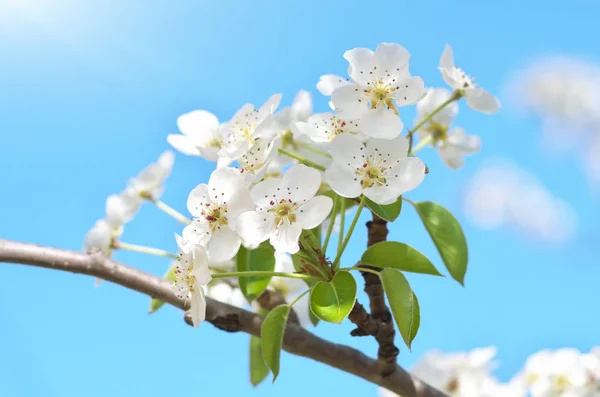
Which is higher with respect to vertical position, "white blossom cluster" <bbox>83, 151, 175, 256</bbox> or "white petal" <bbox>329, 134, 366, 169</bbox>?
"white blossom cluster" <bbox>83, 151, 175, 256</bbox>

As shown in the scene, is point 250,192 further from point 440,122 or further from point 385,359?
point 440,122

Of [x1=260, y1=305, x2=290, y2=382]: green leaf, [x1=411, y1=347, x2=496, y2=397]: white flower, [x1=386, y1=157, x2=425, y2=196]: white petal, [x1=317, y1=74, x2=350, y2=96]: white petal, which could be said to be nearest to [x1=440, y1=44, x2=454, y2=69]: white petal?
[x1=317, y1=74, x2=350, y2=96]: white petal

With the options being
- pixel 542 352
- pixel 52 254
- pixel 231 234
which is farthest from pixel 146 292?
pixel 542 352

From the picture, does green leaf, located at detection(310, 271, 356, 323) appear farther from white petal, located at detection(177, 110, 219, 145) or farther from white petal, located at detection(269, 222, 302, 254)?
white petal, located at detection(177, 110, 219, 145)

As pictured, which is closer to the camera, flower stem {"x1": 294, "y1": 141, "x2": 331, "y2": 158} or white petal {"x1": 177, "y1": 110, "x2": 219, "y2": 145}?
flower stem {"x1": 294, "y1": 141, "x2": 331, "y2": 158}

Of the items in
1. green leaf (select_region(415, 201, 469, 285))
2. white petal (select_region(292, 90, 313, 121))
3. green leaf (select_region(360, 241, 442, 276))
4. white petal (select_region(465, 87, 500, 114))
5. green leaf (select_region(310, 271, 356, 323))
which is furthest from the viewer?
white petal (select_region(292, 90, 313, 121))
